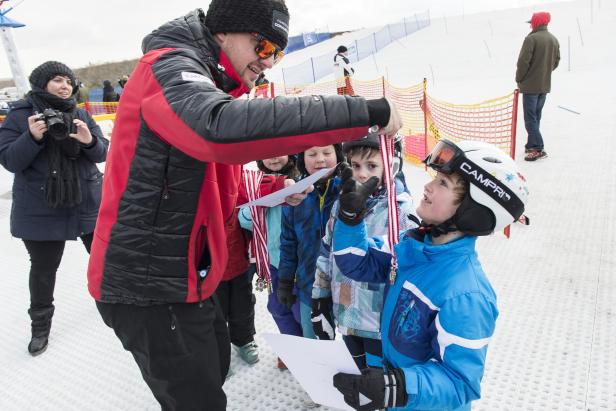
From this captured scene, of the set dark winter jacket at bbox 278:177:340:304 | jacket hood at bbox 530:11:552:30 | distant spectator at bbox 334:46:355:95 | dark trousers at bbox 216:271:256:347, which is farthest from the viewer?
distant spectator at bbox 334:46:355:95

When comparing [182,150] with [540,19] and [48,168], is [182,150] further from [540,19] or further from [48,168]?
[540,19]

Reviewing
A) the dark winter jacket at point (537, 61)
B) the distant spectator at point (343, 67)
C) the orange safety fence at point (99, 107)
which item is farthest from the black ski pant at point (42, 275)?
the orange safety fence at point (99, 107)

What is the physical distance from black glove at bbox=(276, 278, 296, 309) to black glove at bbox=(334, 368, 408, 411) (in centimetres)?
109

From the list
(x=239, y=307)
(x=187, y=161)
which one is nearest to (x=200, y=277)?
(x=187, y=161)

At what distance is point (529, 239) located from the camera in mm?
3771

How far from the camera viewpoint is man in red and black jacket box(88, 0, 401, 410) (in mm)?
987

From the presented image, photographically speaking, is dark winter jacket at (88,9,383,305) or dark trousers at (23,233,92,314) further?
dark trousers at (23,233,92,314)

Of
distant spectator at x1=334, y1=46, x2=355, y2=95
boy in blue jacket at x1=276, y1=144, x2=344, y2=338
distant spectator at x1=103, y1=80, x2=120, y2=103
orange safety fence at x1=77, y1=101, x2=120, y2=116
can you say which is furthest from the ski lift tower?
boy in blue jacket at x1=276, y1=144, x2=344, y2=338

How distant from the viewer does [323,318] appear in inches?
85.2

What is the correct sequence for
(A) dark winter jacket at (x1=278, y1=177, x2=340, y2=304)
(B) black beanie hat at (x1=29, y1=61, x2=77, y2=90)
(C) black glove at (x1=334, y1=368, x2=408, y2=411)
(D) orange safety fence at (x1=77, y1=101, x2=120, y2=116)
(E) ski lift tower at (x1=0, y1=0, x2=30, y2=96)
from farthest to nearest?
(D) orange safety fence at (x1=77, y1=101, x2=120, y2=116) → (E) ski lift tower at (x1=0, y1=0, x2=30, y2=96) → (B) black beanie hat at (x1=29, y1=61, x2=77, y2=90) → (A) dark winter jacket at (x1=278, y1=177, x2=340, y2=304) → (C) black glove at (x1=334, y1=368, x2=408, y2=411)

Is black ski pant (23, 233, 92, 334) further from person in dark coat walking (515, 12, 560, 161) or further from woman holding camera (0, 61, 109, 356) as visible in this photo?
person in dark coat walking (515, 12, 560, 161)

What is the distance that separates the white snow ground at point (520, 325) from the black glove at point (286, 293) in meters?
0.57

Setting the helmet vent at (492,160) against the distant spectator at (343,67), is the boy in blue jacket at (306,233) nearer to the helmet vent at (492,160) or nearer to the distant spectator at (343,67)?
the helmet vent at (492,160)

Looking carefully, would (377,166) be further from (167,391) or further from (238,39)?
(167,391)
